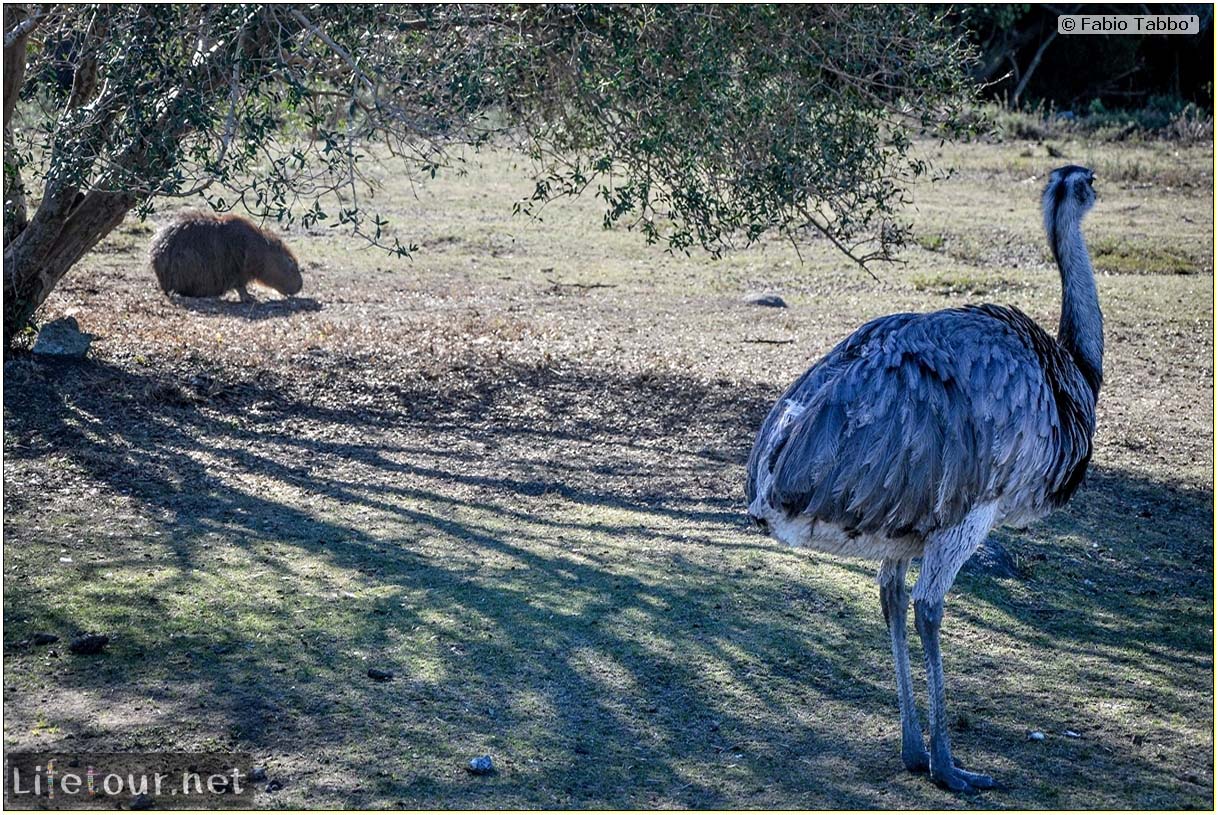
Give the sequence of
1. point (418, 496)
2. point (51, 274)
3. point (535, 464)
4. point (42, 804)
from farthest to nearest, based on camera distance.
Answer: point (51, 274), point (535, 464), point (418, 496), point (42, 804)

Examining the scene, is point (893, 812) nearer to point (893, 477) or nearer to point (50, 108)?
point (893, 477)

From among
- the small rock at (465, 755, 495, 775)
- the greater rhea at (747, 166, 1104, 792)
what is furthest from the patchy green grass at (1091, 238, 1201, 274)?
the small rock at (465, 755, 495, 775)

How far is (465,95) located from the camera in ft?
23.4

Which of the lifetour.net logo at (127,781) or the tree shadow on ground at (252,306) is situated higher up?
the tree shadow on ground at (252,306)

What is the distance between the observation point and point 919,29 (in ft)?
26.6

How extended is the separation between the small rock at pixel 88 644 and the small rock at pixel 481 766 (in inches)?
64.6

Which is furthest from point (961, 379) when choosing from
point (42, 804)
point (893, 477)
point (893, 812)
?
point (42, 804)

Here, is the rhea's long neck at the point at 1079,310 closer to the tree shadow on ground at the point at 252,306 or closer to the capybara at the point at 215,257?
the tree shadow on ground at the point at 252,306

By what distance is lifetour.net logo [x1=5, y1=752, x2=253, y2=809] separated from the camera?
13.1 feet

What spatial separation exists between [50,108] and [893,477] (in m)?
7.44

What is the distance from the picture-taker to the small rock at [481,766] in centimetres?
434

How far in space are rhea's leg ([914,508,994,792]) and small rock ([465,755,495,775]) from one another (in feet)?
4.66

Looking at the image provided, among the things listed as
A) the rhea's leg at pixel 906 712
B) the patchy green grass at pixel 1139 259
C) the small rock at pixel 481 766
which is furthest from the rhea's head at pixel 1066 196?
the patchy green grass at pixel 1139 259

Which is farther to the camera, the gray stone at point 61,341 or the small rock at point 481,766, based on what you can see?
the gray stone at point 61,341
